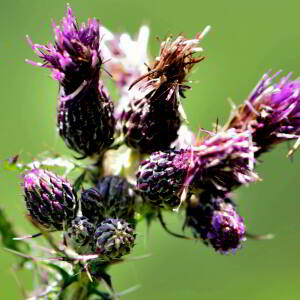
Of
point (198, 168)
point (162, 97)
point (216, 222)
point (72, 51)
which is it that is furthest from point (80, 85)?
point (216, 222)

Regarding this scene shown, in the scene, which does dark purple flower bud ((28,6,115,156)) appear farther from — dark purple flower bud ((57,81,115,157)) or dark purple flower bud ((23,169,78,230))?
dark purple flower bud ((23,169,78,230))

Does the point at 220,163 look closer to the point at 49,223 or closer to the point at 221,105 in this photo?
the point at 49,223

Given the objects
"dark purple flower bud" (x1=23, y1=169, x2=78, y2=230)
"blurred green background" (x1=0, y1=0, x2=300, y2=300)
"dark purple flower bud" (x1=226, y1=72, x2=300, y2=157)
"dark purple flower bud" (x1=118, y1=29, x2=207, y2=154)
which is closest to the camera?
"dark purple flower bud" (x1=23, y1=169, x2=78, y2=230)

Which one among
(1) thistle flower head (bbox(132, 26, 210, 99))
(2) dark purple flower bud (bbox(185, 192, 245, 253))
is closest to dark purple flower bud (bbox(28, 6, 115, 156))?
(1) thistle flower head (bbox(132, 26, 210, 99))

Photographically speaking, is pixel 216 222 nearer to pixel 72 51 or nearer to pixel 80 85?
pixel 80 85

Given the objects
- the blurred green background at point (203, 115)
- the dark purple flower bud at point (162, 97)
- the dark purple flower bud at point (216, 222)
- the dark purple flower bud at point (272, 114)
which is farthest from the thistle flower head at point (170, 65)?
the blurred green background at point (203, 115)

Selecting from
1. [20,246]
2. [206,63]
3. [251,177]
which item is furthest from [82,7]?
[251,177]
